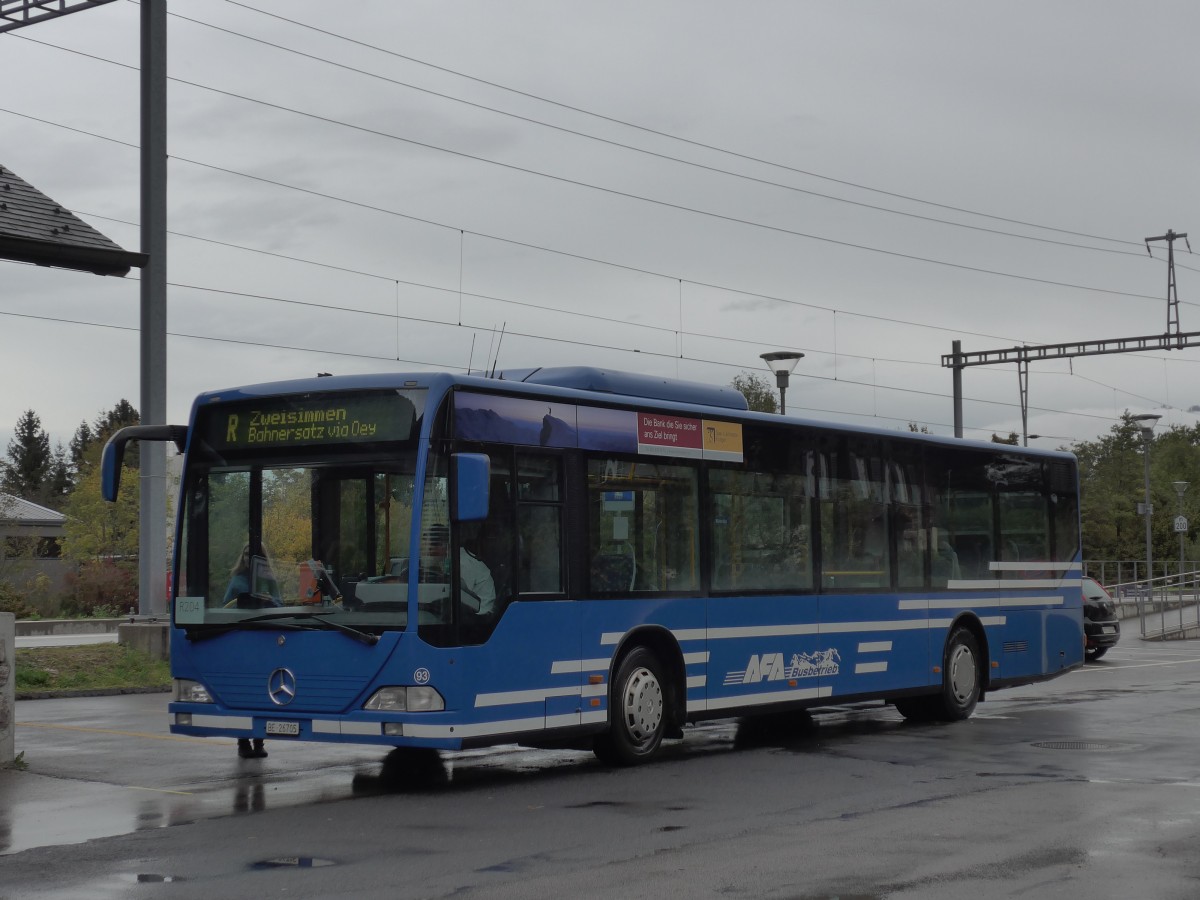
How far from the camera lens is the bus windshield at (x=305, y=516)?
440 inches

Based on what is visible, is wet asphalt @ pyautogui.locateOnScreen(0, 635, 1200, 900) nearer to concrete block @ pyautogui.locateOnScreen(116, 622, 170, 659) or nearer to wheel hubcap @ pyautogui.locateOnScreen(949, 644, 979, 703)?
wheel hubcap @ pyautogui.locateOnScreen(949, 644, 979, 703)

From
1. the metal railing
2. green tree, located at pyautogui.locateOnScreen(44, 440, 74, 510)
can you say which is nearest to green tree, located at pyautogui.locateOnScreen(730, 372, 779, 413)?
the metal railing

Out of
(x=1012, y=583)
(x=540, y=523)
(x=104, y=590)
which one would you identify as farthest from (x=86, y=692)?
(x=104, y=590)

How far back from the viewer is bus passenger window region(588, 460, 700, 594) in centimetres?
1277

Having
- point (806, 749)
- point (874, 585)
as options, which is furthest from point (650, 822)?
point (874, 585)

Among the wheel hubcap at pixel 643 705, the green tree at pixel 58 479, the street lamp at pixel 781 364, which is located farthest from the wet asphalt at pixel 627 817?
the green tree at pixel 58 479

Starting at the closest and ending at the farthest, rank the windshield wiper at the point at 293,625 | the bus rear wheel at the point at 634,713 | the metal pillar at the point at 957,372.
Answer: the windshield wiper at the point at 293,625
the bus rear wheel at the point at 634,713
the metal pillar at the point at 957,372

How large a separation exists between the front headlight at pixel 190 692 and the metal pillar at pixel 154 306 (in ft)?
32.1

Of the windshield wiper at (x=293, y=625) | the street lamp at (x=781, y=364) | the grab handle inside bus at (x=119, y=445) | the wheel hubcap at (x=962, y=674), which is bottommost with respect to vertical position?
the wheel hubcap at (x=962, y=674)

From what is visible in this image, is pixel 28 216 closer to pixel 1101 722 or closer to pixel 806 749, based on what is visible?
pixel 806 749

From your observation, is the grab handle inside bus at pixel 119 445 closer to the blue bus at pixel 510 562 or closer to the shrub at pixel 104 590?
the blue bus at pixel 510 562

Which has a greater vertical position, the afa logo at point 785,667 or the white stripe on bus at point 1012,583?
the white stripe on bus at point 1012,583

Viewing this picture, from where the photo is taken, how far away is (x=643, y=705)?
13.1 meters

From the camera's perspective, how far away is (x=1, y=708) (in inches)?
490
